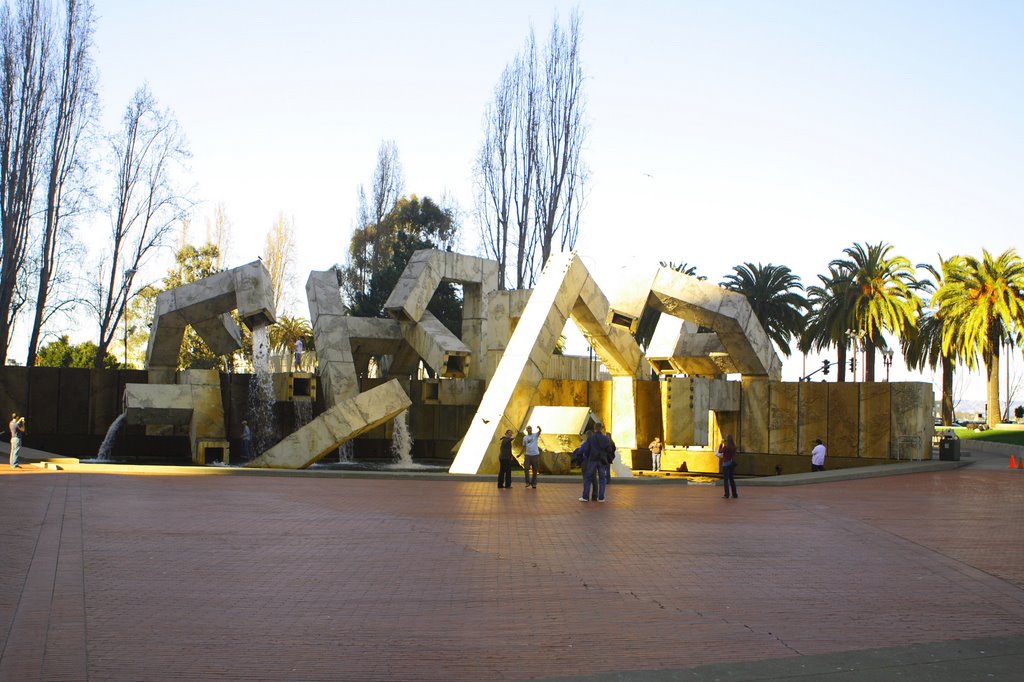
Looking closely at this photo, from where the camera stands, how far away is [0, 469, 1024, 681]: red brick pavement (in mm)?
7012

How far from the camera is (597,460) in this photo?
17.5 meters

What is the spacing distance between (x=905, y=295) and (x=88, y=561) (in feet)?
137

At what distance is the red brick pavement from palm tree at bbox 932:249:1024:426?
2707 centimetres

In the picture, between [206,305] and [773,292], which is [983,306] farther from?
[206,305]

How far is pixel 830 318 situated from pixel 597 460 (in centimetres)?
3226

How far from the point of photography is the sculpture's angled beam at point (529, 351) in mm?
22875

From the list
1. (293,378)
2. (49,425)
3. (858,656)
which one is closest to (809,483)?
(293,378)

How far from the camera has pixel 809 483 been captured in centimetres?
2289

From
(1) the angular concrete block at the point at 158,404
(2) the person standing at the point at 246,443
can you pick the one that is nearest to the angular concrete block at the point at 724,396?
(2) the person standing at the point at 246,443

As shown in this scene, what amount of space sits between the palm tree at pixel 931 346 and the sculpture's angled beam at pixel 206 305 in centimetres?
3051

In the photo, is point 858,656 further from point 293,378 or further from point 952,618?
point 293,378

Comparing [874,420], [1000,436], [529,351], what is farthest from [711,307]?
[1000,436]

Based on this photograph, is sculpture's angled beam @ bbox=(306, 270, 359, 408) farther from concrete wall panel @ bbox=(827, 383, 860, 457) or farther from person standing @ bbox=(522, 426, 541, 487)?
concrete wall panel @ bbox=(827, 383, 860, 457)

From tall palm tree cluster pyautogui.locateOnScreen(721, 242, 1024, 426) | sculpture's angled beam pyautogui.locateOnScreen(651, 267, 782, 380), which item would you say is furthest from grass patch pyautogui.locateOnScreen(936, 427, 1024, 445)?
sculpture's angled beam pyautogui.locateOnScreen(651, 267, 782, 380)
